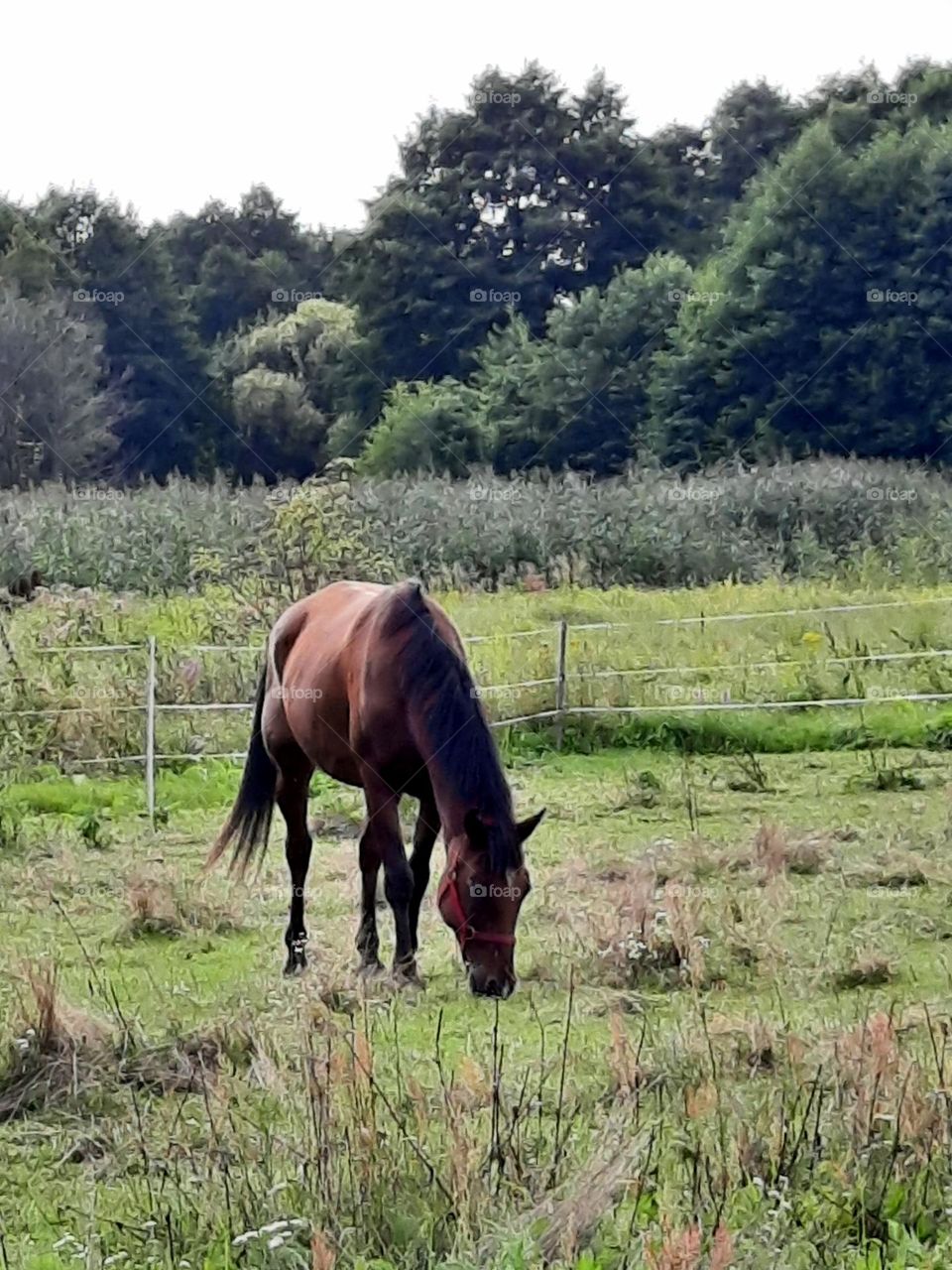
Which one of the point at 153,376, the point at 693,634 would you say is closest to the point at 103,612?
the point at 693,634

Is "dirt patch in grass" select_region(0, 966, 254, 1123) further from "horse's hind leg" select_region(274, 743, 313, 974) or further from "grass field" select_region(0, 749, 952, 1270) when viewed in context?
"horse's hind leg" select_region(274, 743, 313, 974)

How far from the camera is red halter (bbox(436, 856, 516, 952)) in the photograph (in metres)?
4.21

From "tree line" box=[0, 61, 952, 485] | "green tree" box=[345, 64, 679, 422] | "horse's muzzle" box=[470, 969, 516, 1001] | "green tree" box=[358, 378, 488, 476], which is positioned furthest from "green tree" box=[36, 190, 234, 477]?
"horse's muzzle" box=[470, 969, 516, 1001]

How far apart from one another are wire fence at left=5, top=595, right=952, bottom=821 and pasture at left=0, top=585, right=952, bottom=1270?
201 mm

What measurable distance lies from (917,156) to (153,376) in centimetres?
1132

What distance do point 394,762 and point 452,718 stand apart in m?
0.35

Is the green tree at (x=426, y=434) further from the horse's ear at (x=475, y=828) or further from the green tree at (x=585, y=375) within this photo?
the horse's ear at (x=475, y=828)

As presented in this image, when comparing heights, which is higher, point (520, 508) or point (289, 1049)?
point (520, 508)

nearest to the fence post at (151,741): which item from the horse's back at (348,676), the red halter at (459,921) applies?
the horse's back at (348,676)

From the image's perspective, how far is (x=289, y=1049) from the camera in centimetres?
377

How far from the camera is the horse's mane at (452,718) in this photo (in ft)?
14.0

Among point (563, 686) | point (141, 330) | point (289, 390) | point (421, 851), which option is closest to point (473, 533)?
point (563, 686)

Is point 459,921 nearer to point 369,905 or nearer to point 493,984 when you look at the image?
point 493,984

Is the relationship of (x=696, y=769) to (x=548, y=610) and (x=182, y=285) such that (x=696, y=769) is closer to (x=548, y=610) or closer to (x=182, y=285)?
(x=548, y=610)
